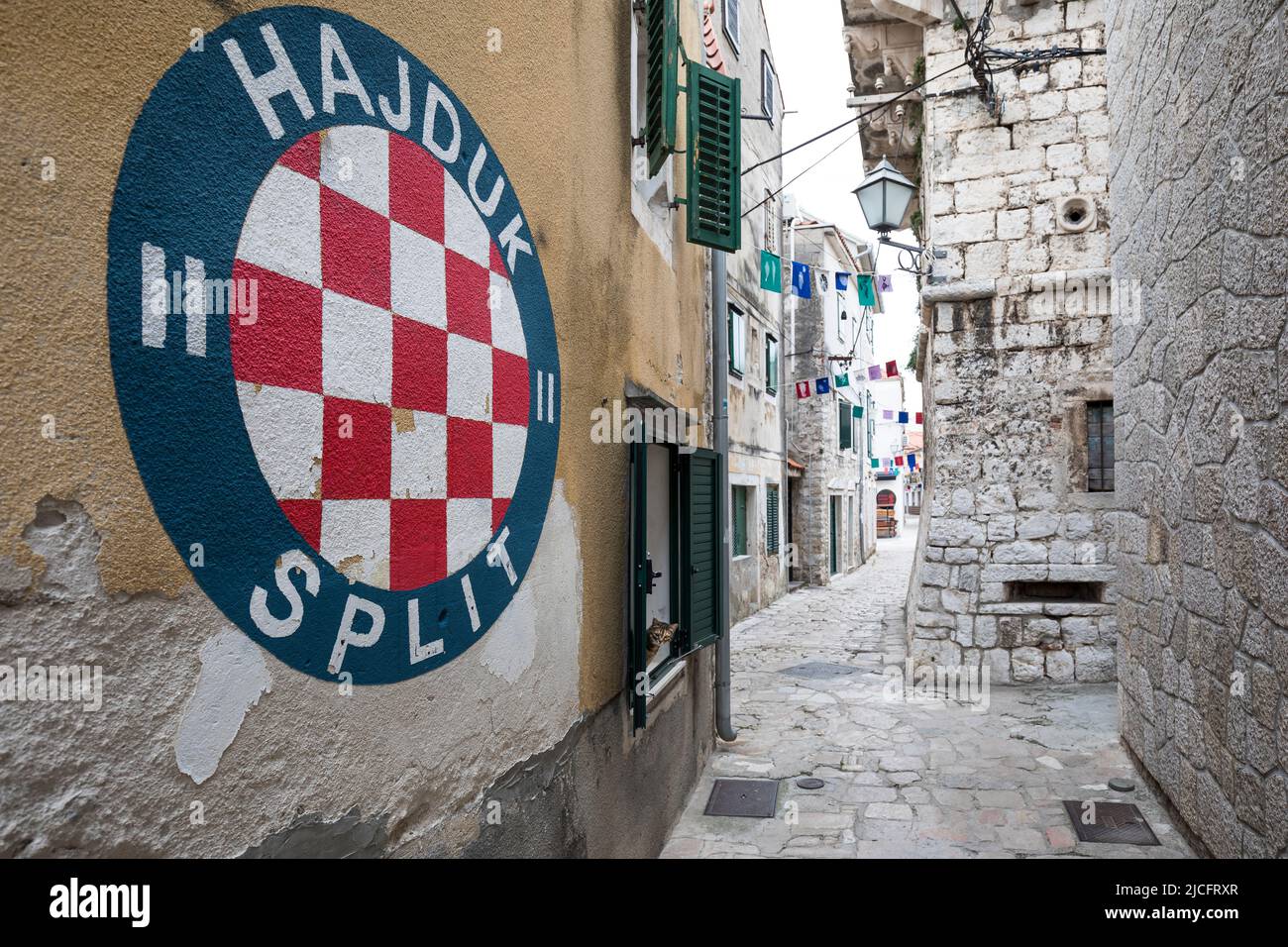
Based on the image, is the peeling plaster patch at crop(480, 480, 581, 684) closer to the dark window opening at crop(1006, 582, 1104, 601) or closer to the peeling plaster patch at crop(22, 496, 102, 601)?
the peeling plaster patch at crop(22, 496, 102, 601)

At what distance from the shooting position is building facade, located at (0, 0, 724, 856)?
1.22 meters

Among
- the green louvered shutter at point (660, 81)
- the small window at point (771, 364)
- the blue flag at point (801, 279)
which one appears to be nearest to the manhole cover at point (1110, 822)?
the green louvered shutter at point (660, 81)

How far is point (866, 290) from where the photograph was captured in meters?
10.2

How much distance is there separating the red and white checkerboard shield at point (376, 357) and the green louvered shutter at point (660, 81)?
6.41ft

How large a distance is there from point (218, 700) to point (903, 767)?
529cm

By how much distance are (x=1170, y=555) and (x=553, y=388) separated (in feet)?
11.2

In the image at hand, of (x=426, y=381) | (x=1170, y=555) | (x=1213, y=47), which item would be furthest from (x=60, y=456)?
(x=1170, y=555)

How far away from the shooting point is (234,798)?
150 cm

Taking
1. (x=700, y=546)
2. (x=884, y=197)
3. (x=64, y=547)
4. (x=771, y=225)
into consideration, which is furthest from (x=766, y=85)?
(x=64, y=547)

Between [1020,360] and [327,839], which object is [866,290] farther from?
[327,839]

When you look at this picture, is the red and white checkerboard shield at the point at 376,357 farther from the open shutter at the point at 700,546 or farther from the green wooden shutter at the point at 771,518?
the green wooden shutter at the point at 771,518

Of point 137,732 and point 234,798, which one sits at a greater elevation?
point 137,732

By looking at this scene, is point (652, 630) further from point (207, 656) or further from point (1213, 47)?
point (1213, 47)

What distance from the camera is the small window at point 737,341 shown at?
12.1 metres
